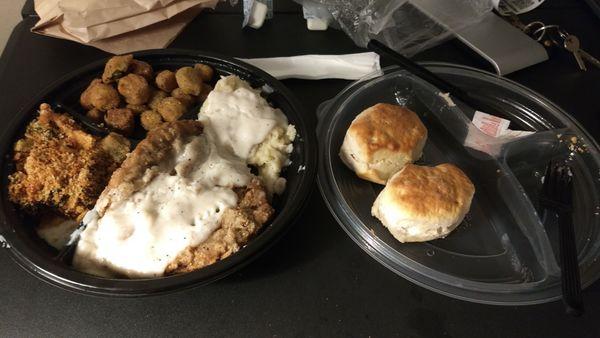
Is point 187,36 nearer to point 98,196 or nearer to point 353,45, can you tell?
point 353,45

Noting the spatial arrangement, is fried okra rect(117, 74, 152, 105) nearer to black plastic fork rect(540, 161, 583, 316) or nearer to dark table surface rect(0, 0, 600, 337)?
dark table surface rect(0, 0, 600, 337)

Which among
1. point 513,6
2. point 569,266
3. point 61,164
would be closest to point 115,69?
point 61,164

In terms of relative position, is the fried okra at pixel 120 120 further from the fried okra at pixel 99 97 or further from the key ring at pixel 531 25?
the key ring at pixel 531 25

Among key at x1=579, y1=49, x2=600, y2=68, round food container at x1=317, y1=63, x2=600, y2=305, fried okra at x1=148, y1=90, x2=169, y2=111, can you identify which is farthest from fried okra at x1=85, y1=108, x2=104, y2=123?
A: key at x1=579, y1=49, x2=600, y2=68

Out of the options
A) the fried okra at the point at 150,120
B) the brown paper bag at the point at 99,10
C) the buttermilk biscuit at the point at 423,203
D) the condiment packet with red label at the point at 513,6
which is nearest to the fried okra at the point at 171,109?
the fried okra at the point at 150,120

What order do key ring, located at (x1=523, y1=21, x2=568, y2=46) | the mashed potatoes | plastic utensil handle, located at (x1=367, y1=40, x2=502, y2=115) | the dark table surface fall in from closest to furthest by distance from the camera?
1. the dark table surface
2. the mashed potatoes
3. plastic utensil handle, located at (x1=367, y1=40, x2=502, y2=115)
4. key ring, located at (x1=523, y1=21, x2=568, y2=46)

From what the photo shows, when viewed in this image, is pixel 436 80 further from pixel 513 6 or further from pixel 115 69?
pixel 115 69
